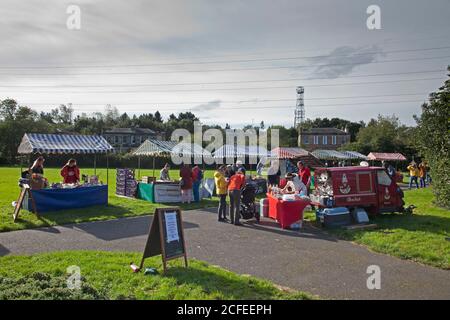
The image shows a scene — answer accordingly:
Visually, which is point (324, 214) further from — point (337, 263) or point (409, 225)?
point (337, 263)

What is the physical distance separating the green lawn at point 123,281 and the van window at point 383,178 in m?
7.49

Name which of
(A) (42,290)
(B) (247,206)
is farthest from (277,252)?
(A) (42,290)

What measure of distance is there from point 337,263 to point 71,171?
11.4m

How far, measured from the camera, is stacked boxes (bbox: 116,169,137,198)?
1742cm

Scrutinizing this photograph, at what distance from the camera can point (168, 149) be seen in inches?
762

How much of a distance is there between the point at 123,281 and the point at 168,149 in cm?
1378

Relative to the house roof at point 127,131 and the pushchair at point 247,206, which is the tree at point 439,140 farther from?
the house roof at point 127,131

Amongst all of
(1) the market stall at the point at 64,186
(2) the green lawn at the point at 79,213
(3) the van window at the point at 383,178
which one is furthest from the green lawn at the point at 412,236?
(1) the market stall at the point at 64,186
